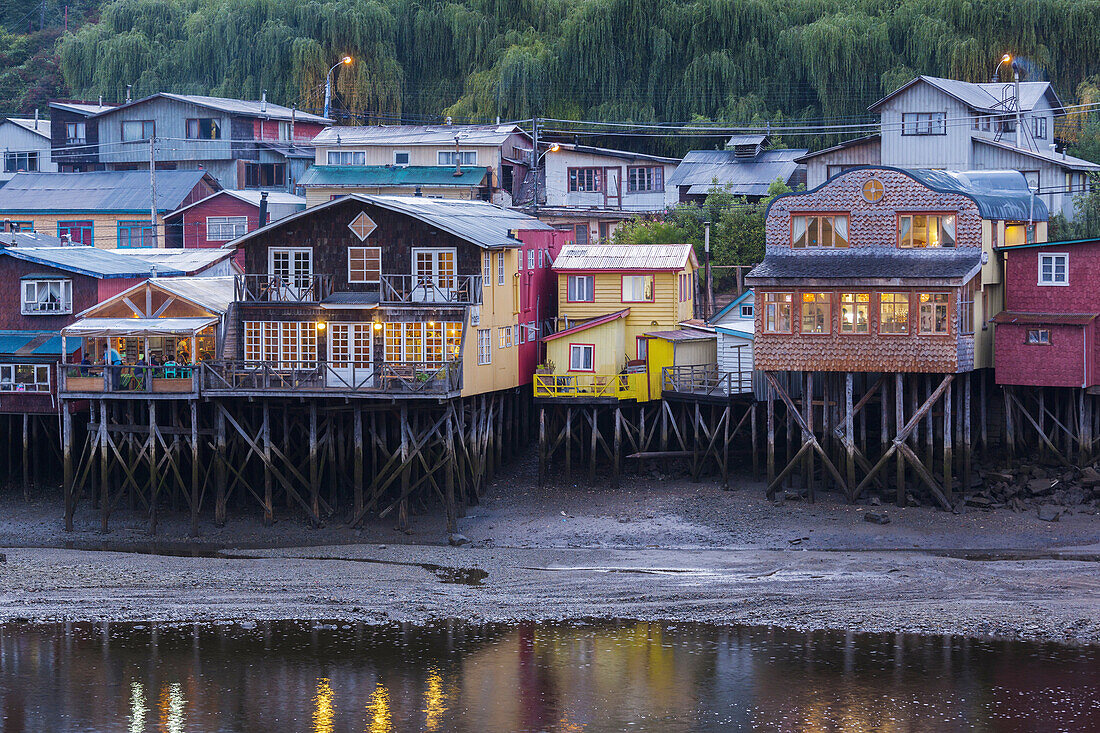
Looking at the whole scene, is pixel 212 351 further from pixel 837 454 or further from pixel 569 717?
pixel 569 717

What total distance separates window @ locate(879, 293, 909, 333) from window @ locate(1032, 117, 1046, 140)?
22.1 m

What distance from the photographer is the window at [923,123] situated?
194ft

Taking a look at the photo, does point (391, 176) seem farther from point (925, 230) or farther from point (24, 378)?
point (925, 230)

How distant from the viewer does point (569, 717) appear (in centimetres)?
2772

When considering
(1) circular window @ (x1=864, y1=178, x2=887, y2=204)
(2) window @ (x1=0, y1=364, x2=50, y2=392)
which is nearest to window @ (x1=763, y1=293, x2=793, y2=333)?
(1) circular window @ (x1=864, y1=178, x2=887, y2=204)

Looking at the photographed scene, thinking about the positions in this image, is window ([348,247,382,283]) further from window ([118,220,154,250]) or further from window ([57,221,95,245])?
window ([57,221,95,245])

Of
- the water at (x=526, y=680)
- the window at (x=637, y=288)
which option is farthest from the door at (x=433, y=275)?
the water at (x=526, y=680)

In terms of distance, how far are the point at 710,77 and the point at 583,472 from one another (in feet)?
92.0

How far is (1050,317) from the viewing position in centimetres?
4288

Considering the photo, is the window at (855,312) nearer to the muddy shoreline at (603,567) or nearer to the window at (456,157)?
the muddy shoreline at (603,567)

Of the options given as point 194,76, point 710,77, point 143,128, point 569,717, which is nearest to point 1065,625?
point 569,717

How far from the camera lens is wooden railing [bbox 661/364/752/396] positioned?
46719mm

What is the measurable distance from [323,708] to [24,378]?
2372cm

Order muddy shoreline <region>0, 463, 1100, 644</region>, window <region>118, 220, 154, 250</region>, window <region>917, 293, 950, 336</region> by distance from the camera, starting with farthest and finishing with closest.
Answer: window <region>118, 220, 154, 250</region>, window <region>917, 293, 950, 336</region>, muddy shoreline <region>0, 463, 1100, 644</region>
